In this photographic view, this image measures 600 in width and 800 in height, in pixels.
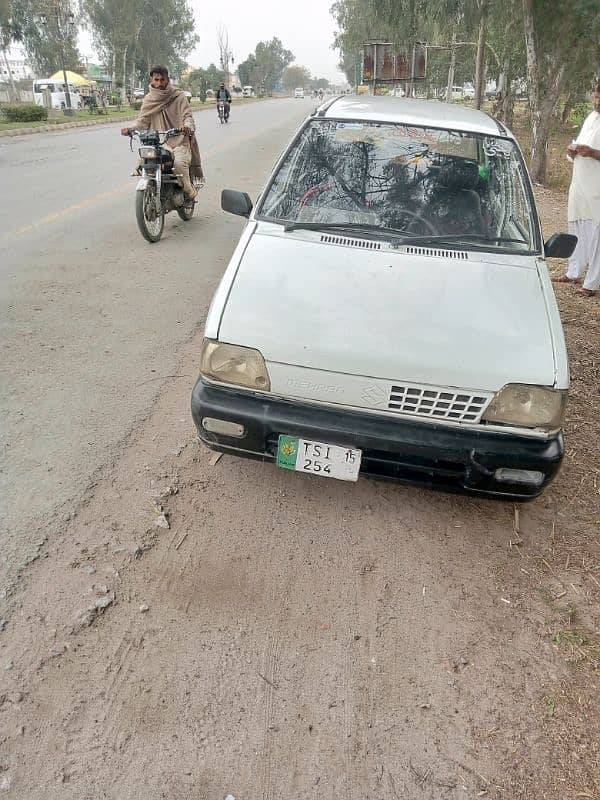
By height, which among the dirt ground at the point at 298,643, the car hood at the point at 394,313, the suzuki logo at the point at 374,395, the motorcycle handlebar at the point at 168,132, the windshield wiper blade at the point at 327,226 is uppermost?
the motorcycle handlebar at the point at 168,132

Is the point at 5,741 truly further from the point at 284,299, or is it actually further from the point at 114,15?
the point at 114,15

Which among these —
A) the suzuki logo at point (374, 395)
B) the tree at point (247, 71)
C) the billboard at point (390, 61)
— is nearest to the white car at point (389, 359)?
the suzuki logo at point (374, 395)

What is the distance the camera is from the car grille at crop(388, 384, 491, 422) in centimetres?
233

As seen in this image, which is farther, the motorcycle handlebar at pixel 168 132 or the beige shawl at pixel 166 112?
the beige shawl at pixel 166 112

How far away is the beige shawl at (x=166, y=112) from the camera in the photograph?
7012 mm

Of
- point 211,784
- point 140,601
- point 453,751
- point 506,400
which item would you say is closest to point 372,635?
point 453,751

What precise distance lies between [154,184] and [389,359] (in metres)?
5.39

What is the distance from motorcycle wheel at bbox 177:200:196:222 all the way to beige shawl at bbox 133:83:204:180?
2.92 ft

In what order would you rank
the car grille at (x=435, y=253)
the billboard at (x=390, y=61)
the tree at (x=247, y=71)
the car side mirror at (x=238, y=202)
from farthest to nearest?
the tree at (x=247, y=71)
the billboard at (x=390, y=61)
the car side mirror at (x=238, y=202)
the car grille at (x=435, y=253)

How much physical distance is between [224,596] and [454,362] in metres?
1.33

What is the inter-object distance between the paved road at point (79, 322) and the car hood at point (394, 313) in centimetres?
124

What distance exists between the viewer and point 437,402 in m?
2.35

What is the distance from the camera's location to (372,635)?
85.7 inches

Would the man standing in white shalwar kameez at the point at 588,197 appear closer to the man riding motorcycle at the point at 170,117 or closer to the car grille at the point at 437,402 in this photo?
the car grille at the point at 437,402
